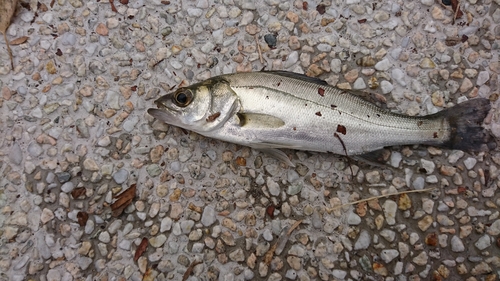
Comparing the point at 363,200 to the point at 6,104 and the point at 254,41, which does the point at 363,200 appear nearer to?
the point at 254,41

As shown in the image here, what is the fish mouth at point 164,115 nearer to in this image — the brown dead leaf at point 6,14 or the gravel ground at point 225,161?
the gravel ground at point 225,161

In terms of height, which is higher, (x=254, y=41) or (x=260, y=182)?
(x=254, y=41)

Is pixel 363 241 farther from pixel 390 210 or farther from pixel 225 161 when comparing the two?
pixel 225 161

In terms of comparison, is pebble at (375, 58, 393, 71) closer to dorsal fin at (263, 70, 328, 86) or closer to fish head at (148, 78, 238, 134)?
dorsal fin at (263, 70, 328, 86)

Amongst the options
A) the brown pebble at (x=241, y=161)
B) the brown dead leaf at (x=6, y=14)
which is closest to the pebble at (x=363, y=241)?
the brown pebble at (x=241, y=161)

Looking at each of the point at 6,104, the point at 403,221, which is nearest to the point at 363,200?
the point at 403,221

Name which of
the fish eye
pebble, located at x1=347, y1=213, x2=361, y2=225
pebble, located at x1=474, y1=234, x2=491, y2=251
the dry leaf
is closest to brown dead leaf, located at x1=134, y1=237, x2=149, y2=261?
the dry leaf
